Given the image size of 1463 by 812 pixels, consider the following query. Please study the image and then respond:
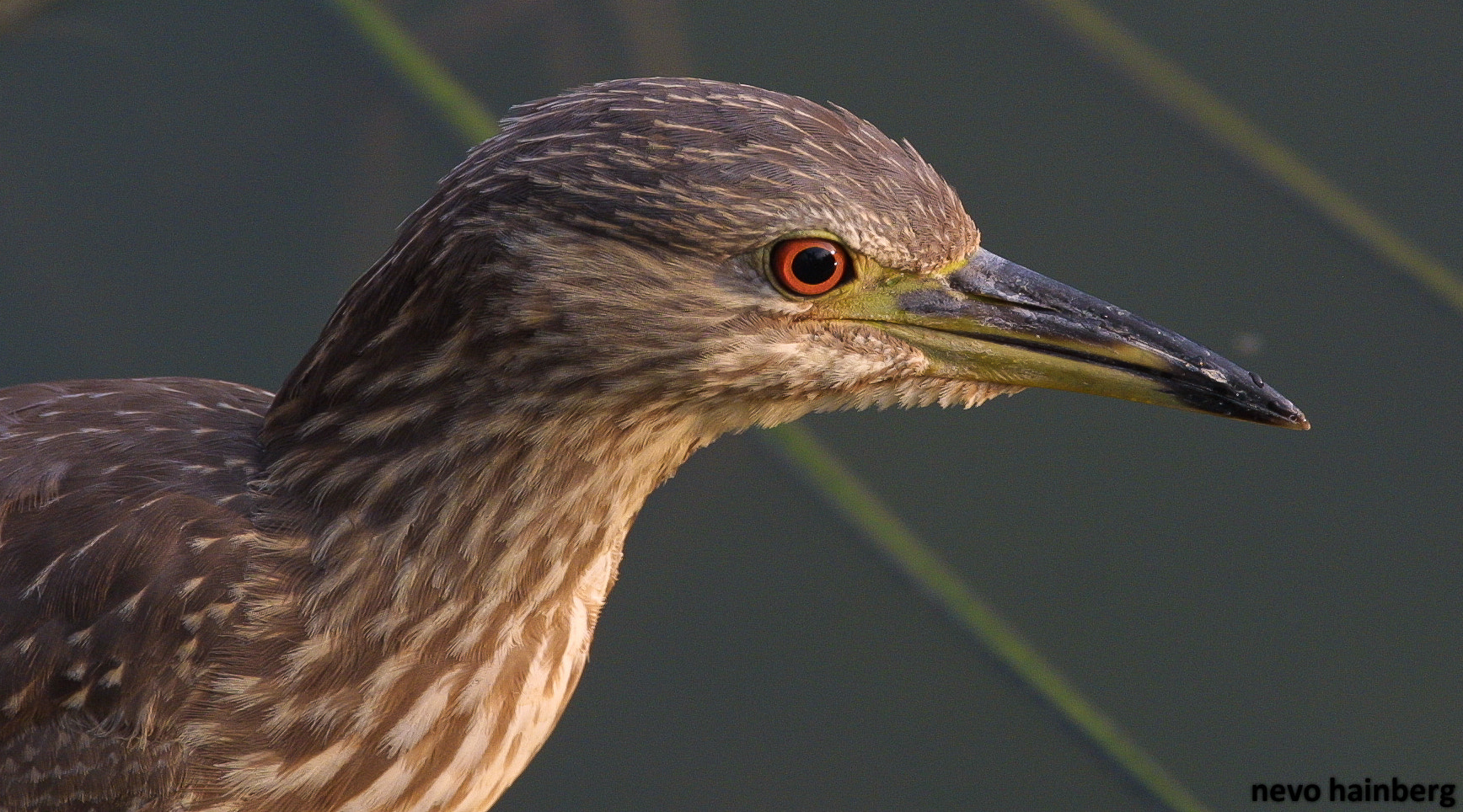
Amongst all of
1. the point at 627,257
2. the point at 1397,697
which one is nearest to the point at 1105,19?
the point at 1397,697

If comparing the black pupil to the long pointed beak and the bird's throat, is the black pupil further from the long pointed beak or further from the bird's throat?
the bird's throat

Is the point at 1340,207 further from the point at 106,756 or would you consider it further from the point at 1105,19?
the point at 106,756

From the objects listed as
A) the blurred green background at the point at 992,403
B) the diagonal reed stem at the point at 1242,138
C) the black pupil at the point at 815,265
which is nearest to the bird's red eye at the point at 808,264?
the black pupil at the point at 815,265

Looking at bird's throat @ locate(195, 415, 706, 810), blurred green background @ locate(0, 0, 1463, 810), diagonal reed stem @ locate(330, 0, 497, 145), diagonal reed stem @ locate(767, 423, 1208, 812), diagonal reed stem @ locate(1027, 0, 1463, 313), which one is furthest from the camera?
diagonal reed stem @ locate(1027, 0, 1463, 313)

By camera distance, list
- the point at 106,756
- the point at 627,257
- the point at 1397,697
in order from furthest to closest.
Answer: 1. the point at 1397,697
2. the point at 106,756
3. the point at 627,257

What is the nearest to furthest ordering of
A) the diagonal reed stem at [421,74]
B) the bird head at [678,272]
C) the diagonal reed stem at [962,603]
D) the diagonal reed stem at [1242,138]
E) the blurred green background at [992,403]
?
1. the bird head at [678,272]
2. the diagonal reed stem at [962,603]
3. the blurred green background at [992,403]
4. the diagonal reed stem at [421,74]
5. the diagonal reed stem at [1242,138]

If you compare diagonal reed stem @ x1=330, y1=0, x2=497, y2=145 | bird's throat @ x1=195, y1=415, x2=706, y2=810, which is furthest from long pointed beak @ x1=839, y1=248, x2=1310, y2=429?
diagonal reed stem @ x1=330, y1=0, x2=497, y2=145

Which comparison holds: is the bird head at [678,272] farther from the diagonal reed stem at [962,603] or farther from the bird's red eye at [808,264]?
the diagonal reed stem at [962,603]
